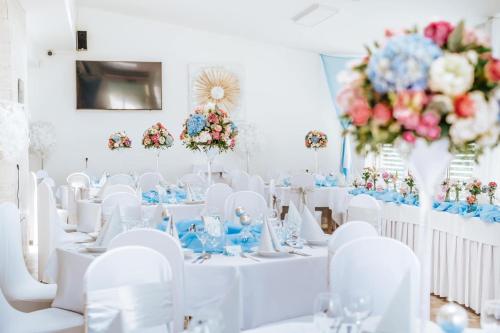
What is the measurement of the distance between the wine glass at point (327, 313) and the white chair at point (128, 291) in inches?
31.5

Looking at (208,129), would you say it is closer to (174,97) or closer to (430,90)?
(430,90)

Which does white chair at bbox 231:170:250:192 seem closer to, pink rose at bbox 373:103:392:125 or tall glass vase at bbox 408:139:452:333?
tall glass vase at bbox 408:139:452:333

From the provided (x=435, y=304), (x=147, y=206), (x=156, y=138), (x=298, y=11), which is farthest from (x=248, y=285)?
(x=298, y=11)

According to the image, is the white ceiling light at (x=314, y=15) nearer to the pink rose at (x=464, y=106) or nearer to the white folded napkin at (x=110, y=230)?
the white folded napkin at (x=110, y=230)

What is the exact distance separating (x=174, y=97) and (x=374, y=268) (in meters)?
8.23

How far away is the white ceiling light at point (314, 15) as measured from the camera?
7.62m

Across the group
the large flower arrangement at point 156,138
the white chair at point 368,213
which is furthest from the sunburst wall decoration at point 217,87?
the white chair at point 368,213

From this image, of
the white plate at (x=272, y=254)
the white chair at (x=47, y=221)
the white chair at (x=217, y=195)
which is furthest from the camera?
the white chair at (x=217, y=195)

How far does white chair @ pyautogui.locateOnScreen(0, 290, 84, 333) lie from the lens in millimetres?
2787

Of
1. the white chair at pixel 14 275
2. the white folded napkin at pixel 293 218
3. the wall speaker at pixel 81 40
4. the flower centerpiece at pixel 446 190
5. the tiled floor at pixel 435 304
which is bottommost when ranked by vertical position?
the tiled floor at pixel 435 304

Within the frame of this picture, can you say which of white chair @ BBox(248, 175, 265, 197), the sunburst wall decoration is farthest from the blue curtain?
white chair @ BBox(248, 175, 265, 197)

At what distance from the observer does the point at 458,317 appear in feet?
5.78

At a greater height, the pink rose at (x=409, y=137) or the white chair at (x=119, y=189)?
the pink rose at (x=409, y=137)

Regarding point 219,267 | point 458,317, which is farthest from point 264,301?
point 458,317
